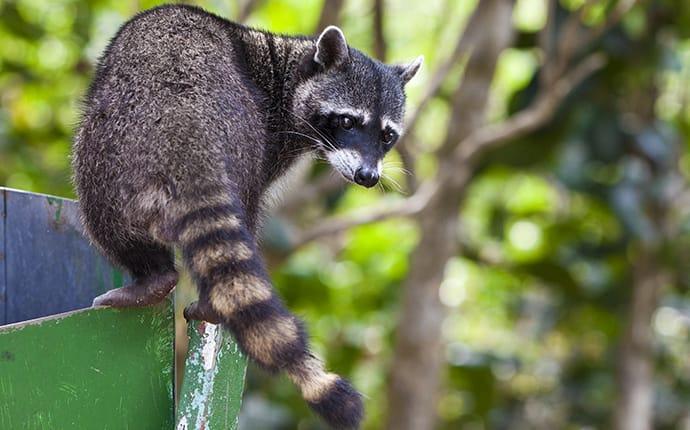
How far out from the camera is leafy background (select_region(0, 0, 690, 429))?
19.0 ft

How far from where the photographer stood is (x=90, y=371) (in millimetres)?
2121

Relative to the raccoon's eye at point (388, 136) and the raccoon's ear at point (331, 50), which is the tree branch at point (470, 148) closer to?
the raccoon's eye at point (388, 136)

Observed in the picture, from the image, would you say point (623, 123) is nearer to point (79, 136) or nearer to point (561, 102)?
point (561, 102)

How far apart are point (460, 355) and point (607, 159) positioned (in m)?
1.70

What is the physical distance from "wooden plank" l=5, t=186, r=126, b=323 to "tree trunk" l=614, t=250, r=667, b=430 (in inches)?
163

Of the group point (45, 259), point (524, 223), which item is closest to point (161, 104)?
point (45, 259)

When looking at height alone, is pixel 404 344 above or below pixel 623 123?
below

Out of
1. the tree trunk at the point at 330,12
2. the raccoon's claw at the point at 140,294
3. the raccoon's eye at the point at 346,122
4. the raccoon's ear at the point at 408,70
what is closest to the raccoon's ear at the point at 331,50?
the raccoon's eye at the point at 346,122

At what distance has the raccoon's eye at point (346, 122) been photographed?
3.18 m

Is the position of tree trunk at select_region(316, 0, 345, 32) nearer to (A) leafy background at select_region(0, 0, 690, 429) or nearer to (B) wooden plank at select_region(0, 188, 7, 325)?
(A) leafy background at select_region(0, 0, 690, 429)

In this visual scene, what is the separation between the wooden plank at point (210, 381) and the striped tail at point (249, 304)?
0.27 ft

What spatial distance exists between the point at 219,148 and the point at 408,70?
1.26 meters

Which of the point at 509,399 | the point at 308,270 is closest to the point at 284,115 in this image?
the point at 308,270

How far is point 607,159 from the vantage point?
19.6 ft
